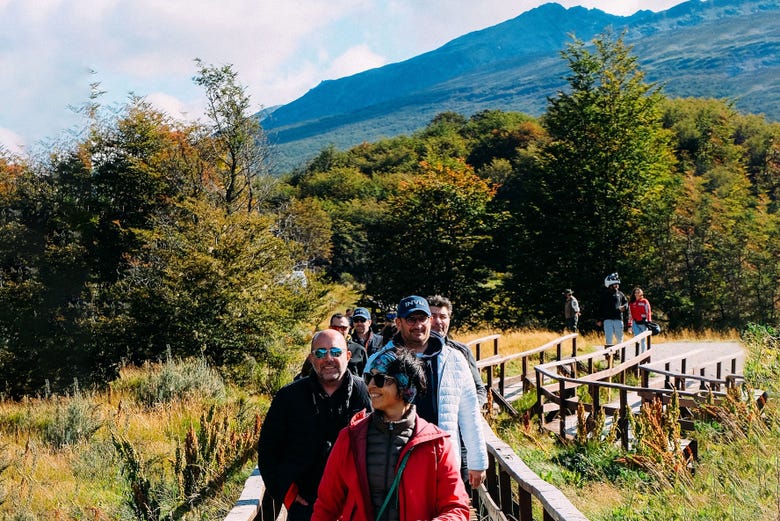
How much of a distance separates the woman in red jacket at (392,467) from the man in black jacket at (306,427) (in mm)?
888

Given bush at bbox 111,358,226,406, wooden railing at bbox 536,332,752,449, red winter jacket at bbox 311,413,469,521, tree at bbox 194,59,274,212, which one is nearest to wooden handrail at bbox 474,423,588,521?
red winter jacket at bbox 311,413,469,521

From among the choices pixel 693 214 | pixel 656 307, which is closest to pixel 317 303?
pixel 656 307

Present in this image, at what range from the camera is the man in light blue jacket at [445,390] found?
14.3 ft

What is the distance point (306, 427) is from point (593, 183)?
28.9m

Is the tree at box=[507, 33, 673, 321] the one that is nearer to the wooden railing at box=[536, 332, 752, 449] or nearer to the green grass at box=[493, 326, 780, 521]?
the wooden railing at box=[536, 332, 752, 449]

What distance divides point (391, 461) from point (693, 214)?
35160mm

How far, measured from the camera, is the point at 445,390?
4.39m

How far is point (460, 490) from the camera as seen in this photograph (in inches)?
121

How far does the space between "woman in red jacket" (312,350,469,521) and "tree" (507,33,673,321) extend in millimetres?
29333

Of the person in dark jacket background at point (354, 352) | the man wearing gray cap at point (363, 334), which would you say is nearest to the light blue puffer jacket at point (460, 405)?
the person in dark jacket background at point (354, 352)

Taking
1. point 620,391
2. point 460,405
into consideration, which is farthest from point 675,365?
point 460,405

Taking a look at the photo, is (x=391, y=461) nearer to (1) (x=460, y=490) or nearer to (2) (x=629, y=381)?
(1) (x=460, y=490)

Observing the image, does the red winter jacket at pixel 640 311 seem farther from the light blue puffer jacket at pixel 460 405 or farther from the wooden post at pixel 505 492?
the light blue puffer jacket at pixel 460 405

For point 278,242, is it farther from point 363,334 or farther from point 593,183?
point 593,183
